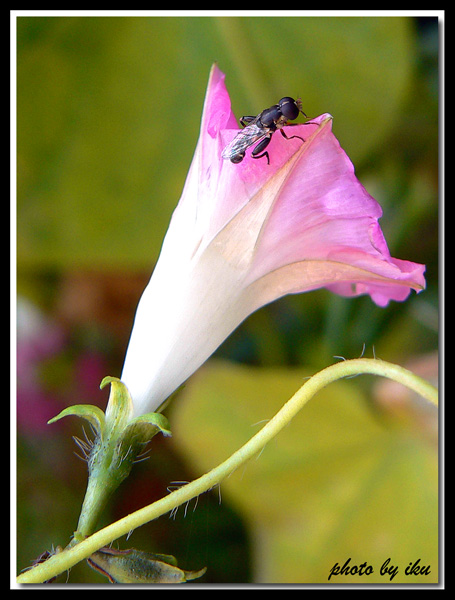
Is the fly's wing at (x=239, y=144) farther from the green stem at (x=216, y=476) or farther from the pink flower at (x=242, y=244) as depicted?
the green stem at (x=216, y=476)

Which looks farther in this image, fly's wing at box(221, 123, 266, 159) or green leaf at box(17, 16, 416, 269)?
green leaf at box(17, 16, 416, 269)

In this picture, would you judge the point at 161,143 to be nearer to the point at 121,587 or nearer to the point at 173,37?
the point at 173,37

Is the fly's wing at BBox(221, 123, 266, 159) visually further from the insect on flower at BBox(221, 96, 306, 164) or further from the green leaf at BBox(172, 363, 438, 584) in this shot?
the green leaf at BBox(172, 363, 438, 584)

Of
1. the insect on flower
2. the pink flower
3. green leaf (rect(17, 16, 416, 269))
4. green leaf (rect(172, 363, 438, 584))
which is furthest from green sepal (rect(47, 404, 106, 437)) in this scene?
green leaf (rect(17, 16, 416, 269))

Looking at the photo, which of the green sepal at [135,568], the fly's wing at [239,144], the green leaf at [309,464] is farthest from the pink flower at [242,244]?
the green leaf at [309,464]

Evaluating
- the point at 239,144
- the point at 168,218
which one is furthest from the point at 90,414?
the point at 168,218

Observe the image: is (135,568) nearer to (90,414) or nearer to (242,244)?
(90,414)
